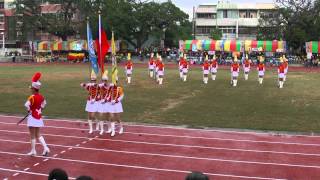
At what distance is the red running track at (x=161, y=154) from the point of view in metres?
11.1

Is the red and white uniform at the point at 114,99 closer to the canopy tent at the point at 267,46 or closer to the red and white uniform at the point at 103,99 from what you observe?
the red and white uniform at the point at 103,99

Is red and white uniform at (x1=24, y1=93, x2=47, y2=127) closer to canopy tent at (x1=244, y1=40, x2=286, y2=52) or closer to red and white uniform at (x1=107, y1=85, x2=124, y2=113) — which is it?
red and white uniform at (x1=107, y1=85, x2=124, y2=113)

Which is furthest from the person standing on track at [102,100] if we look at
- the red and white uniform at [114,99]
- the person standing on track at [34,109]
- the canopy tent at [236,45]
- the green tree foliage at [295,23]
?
the green tree foliage at [295,23]

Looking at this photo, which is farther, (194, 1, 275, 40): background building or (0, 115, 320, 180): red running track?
(194, 1, 275, 40): background building

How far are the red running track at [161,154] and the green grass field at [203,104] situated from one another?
1898 mm

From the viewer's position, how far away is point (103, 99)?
1555cm

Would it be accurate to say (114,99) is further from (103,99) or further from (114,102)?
(103,99)

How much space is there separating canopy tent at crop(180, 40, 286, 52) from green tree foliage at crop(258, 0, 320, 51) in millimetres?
6510

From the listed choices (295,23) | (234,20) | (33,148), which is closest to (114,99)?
(33,148)

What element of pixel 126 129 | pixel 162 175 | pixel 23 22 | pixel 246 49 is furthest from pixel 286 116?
pixel 23 22

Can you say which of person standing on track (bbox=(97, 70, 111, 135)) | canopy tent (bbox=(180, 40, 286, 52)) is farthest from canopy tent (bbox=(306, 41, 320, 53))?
person standing on track (bbox=(97, 70, 111, 135))

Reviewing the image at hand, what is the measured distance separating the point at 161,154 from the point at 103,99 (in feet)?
11.8

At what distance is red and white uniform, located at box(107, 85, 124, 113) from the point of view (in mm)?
15430

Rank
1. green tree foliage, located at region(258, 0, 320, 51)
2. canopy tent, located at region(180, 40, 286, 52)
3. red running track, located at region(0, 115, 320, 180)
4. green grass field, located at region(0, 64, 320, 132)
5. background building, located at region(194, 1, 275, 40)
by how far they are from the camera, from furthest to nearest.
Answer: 1. background building, located at region(194, 1, 275, 40)
2. green tree foliage, located at region(258, 0, 320, 51)
3. canopy tent, located at region(180, 40, 286, 52)
4. green grass field, located at region(0, 64, 320, 132)
5. red running track, located at region(0, 115, 320, 180)
